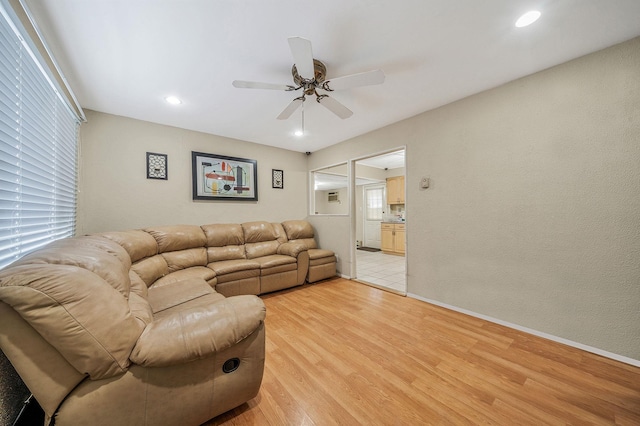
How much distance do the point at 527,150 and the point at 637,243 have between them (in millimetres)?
1043

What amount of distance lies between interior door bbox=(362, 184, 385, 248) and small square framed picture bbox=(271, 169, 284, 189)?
3.79 m

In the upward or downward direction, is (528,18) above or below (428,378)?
above

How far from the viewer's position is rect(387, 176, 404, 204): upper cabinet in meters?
6.39

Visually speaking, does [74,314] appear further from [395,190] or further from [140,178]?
[395,190]

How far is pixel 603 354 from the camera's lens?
1.79 metres

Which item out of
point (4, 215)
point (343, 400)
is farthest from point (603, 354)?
point (4, 215)

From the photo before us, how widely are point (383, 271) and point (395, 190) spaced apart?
9.69 feet

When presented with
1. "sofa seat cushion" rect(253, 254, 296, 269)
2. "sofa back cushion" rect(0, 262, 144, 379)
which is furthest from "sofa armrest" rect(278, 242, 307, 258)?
"sofa back cushion" rect(0, 262, 144, 379)

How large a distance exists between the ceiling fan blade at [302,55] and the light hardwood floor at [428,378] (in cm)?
224

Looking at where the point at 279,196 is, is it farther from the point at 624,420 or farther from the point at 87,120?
the point at 624,420

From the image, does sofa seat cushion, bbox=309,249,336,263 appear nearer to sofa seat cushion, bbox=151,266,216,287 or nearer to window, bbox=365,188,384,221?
sofa seat cushion, bbox=151,266,216,287

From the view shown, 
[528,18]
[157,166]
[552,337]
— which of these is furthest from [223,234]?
[552,337]

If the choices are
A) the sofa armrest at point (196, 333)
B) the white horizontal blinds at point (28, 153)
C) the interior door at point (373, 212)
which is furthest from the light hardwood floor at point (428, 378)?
the interior door at point (373, 212)

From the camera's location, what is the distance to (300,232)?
14.0ft
